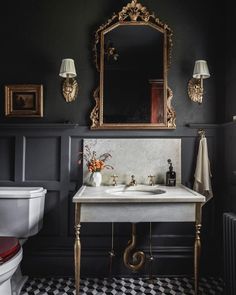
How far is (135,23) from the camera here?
245 centimetres

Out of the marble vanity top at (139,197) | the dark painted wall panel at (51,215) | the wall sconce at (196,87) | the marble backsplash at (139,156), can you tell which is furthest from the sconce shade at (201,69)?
the dark painted wall panel at (51,215)

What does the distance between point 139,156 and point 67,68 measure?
92 centimetres

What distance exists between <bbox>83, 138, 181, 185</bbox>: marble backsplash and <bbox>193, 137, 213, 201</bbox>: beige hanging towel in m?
0.15

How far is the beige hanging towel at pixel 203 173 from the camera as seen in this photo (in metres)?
2.38

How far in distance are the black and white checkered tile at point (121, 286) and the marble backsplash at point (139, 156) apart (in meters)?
0.78

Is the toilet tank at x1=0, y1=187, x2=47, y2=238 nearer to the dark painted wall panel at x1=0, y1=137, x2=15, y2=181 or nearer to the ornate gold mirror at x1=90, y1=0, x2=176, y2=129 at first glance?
the dark painted wall panel at x1=0, y1=137, x2=15, y2=181

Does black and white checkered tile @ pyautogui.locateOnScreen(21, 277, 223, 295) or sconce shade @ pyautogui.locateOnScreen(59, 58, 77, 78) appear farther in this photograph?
sconce shade @ pyautogui.locateOnScreen(59, 58, 77, 78)

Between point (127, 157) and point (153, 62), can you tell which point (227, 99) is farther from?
point (127, 157)

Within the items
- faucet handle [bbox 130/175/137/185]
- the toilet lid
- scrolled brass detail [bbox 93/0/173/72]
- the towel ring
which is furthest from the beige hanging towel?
the toilet lid

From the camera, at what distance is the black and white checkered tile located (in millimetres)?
2150

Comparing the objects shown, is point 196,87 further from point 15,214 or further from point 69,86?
point 15,214

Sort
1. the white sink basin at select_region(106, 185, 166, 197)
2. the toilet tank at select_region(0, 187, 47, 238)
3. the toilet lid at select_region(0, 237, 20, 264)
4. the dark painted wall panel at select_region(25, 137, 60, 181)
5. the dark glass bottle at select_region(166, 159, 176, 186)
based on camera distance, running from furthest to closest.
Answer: the dark painted wall panel at select_region(25, 137, 60, 181)
the dark glass bottle at select_region(166, 159, 176, 186)
the white sink basin at select_region(106, 185, 166, 197)
the toilet tank at select_region(0, 187, 47, 238)
the toilet lid at select_region(0, 237, 20, 264)

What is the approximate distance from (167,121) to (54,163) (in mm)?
1004

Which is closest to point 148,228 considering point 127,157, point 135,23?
point 127,157
